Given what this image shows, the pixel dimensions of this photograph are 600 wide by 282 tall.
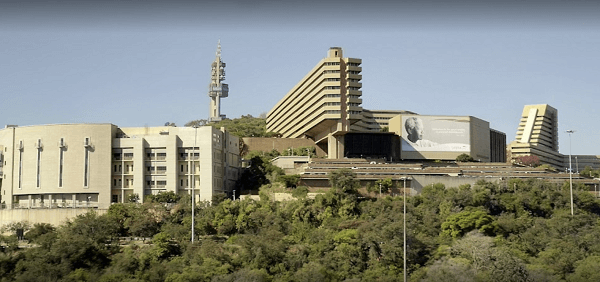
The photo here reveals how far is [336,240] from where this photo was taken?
9119cm

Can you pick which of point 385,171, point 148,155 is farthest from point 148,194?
point 385,171

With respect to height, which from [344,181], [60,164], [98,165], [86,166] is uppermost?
[60,164]

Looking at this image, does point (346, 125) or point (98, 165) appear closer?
point (98, 165)

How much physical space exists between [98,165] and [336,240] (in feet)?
136

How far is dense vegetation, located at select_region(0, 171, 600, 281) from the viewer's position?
82.2 meters

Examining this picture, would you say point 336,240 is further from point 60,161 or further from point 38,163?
point 38,163

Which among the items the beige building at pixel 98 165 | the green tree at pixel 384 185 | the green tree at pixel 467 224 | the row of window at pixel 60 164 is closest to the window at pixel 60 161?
the row of window at pixel 60 164

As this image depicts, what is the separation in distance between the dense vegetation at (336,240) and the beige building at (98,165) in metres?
6.79

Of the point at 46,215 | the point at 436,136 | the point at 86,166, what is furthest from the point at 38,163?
the point at 436,136

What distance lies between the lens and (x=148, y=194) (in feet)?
388

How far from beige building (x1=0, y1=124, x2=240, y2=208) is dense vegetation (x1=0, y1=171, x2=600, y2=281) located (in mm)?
6788

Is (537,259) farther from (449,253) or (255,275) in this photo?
(255,275)

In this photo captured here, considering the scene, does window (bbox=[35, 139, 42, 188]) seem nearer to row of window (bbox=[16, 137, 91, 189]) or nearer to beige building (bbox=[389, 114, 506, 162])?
row of window (bbox=[16, 137, 91, 189])

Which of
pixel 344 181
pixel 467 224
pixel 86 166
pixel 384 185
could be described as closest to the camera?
pixel 467 224
